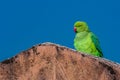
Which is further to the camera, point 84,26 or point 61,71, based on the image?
point 84,26

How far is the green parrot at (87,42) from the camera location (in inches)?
490

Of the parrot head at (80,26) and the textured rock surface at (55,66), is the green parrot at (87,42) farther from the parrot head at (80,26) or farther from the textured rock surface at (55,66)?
the textured rock surface at (55,66)

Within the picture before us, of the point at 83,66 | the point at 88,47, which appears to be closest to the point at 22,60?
the point at 83,66

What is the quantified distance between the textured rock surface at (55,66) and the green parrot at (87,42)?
7172mm

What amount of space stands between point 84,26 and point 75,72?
28.3ft

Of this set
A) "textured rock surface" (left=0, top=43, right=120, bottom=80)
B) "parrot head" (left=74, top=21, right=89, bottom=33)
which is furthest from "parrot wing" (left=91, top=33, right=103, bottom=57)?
"textured rock surface" (left=0, top=43, right=120, bottom=80)

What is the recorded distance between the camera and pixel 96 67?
4715 mm

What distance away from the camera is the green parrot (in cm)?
1244

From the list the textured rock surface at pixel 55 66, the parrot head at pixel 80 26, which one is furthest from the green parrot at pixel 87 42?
the textured rock surface at pixel 55 66

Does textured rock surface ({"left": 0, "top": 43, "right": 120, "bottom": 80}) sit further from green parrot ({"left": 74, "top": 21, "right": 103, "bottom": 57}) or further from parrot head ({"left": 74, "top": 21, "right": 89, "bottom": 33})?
parrot head ({"left": 74, "top": 21, "right": 89, "bottom": 33})

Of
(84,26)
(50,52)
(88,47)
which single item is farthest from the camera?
(84,26)

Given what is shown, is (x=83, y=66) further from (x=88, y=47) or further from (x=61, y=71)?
(x=88, y=47)

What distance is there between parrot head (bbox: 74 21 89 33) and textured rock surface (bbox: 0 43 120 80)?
320 inches

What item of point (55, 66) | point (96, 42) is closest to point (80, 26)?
point (96, 42)
